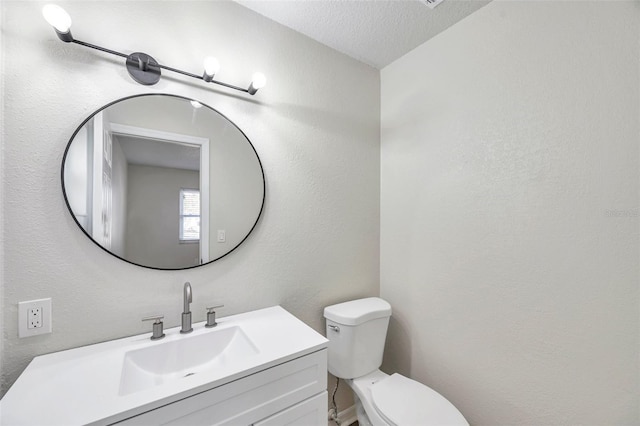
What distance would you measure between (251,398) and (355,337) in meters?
0.73

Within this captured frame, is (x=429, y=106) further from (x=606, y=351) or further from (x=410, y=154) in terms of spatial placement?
(x=606, y=351)

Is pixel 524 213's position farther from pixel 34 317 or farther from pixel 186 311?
pixel 34 317

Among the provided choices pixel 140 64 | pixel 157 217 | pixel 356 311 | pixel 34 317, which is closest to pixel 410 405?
pixel 356 311

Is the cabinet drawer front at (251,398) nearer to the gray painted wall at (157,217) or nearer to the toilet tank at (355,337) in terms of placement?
the toilet tank at (355,337)

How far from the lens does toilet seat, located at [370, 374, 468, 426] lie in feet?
3.67

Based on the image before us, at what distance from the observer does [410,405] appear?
1205mm

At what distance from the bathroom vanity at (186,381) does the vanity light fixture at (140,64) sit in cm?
109

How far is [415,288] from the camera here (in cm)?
164

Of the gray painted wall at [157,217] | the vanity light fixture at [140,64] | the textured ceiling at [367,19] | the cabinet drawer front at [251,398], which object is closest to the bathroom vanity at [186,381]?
the cabinet drawer front at [251,398]

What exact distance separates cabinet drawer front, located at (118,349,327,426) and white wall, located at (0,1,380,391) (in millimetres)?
486

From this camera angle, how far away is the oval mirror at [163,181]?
992 mm

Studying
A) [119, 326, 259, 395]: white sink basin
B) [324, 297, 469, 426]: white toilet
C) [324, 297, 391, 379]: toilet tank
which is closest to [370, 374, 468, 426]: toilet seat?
[324, 297, 469, 426]: white toilet

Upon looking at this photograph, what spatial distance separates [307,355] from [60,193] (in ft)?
3.56

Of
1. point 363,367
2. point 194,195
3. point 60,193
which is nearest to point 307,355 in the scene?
point 363,367
